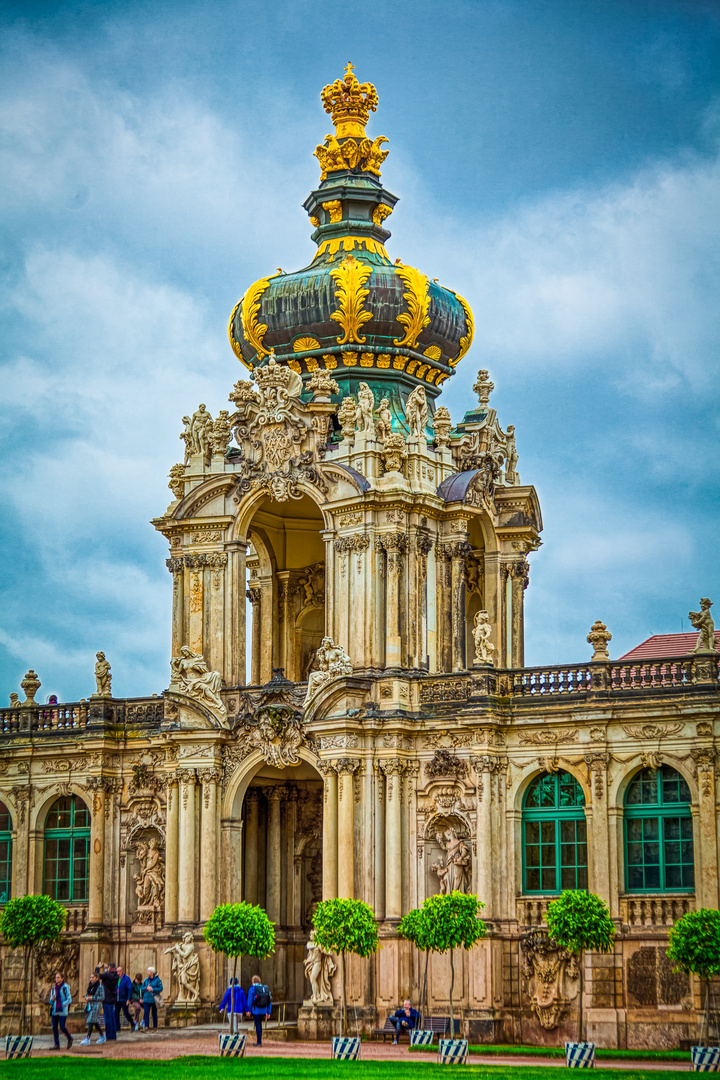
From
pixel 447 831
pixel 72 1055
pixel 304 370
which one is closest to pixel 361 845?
pixel 447 831

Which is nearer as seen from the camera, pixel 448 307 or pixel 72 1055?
pixel 72 1055

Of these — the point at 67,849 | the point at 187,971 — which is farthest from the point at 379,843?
the point at 67,849

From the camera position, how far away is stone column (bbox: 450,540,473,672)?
144 feet

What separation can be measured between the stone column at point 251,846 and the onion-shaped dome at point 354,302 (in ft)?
33.5

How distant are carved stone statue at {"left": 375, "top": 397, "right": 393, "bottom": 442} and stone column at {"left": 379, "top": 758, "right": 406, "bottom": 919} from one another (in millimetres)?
7732

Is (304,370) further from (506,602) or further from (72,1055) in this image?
A: (72,1055)

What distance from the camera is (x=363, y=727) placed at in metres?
41.8

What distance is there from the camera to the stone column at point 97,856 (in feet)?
148

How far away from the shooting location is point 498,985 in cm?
4000

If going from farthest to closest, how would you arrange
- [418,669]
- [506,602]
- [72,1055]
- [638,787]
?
[506,602] < [418,669] < [638,787] < [72,1055]

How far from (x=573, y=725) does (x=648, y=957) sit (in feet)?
16.7

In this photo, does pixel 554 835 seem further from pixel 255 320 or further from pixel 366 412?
pixel 255 320

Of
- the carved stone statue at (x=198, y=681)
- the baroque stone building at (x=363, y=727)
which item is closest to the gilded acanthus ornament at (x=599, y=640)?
the baroque stone building at (x=363, y=727)

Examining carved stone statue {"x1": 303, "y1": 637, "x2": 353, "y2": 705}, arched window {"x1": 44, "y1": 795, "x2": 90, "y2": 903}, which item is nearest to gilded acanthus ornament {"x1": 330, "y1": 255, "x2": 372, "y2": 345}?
carved stone statue {"x1": 303, "y1": 637, "x2": 353, "y2": 705}
